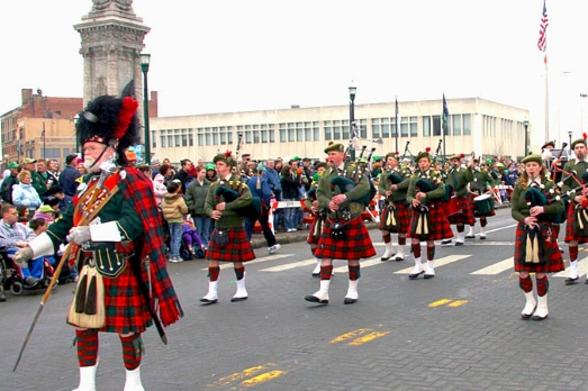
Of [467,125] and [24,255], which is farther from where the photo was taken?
[467,125]

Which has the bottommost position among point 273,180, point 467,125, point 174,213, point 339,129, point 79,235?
point 174,213

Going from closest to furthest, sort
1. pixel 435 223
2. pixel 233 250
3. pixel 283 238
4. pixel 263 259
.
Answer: pixel 233 250 → pixel 435 223 → pixel 263 259 → pixel 283 238

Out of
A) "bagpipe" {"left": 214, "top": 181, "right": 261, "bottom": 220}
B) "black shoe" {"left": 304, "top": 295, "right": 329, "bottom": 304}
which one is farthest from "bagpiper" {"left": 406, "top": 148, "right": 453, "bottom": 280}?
"bagpipe" {"left": 214, "top": 181, "right": 261, "bottom": 220}

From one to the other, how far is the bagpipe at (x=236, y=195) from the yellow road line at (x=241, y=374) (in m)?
3.79

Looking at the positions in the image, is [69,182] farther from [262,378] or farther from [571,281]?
[262,378]

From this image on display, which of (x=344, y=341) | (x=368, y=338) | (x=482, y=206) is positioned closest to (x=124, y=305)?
(x=344, y=341)

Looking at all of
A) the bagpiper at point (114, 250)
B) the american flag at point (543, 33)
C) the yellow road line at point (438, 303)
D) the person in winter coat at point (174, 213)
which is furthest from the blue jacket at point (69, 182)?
the american flag at point (543, 33)

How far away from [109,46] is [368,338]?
34597 mm

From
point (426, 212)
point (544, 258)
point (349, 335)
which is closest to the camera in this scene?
point (349, 335)

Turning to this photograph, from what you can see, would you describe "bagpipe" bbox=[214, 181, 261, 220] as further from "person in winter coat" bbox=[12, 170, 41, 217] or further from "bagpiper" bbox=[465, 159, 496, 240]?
"bagpiper" bbox=[465, 159, 496, 240]

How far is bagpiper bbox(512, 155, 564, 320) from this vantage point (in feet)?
28.6

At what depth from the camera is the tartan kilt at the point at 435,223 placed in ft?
41.5

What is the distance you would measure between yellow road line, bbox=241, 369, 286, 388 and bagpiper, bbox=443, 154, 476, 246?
37.4ft

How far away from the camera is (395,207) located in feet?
48.3
